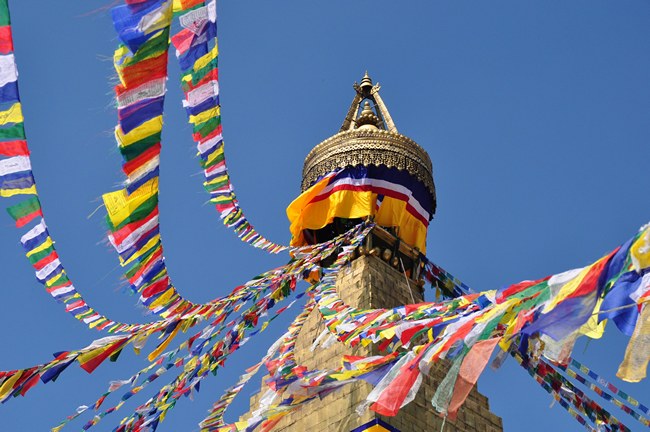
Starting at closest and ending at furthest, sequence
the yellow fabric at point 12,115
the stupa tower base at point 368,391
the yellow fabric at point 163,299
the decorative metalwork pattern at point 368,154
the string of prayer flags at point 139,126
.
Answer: the string of prayer flags at point 139,126 < the yellow fabric at point 12,115 < the stupa tower base at point 368,391 < the yellow fabric at point 163,299 < the decorative metalwork pattern at point 368,154

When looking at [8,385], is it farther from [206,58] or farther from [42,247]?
[206,58]

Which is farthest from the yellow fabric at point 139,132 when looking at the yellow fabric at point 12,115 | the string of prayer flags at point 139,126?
the yellow fabric at point 12,115

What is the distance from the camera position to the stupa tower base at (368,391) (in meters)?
9.73

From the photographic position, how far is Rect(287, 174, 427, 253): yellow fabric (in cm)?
1352

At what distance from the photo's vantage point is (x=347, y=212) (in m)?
13.5

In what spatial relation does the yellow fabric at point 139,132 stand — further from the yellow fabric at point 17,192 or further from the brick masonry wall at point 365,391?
the brick masonry wall at point 365,391

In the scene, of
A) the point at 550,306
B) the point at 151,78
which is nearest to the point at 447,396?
the point at 550,306

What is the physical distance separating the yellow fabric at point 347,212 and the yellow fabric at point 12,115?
6.62 metres

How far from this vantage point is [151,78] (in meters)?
7.30

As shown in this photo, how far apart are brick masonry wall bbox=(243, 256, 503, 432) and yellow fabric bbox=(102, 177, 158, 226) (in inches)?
128

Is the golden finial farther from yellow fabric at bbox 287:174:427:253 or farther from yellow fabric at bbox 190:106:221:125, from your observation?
yellow fabric at bbox 190:106:221:125

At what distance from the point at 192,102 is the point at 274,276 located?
126 inches

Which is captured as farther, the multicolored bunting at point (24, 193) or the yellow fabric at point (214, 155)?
the yellow fabric at point (214, 155)

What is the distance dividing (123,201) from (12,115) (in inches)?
48.9
